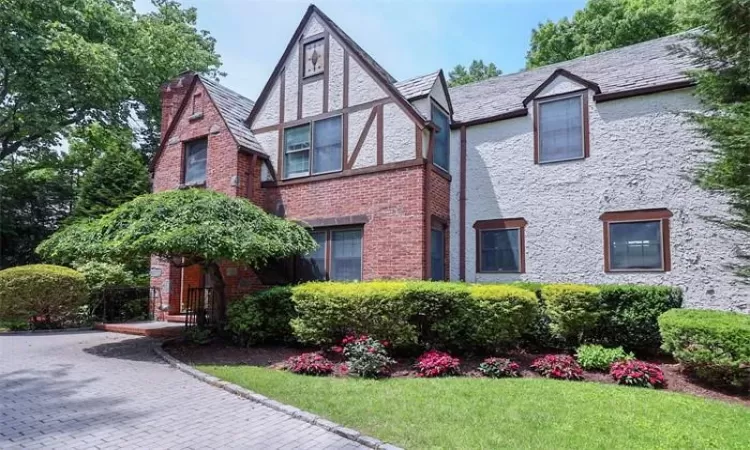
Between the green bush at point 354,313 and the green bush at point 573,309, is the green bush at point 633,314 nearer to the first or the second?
the green bush at point 573,309

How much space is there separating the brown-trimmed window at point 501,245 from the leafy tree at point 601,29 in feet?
50.6

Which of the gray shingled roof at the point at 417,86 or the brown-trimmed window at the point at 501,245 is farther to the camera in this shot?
the brown-trimmed window at the point at 501,245

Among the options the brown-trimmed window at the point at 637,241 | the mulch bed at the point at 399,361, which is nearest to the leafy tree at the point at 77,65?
the mulch bed at the point at 399,361

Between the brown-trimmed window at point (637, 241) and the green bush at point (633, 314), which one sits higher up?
the brown-trimmed window at point (637, 241)

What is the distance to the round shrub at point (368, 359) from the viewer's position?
733cm

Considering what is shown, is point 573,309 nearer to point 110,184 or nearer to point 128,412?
point 128,412

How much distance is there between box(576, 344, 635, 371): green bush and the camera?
7.71 m

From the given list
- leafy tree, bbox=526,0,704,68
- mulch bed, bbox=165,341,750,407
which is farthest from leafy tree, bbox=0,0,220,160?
leafy tree, bbox=526,0,704,68

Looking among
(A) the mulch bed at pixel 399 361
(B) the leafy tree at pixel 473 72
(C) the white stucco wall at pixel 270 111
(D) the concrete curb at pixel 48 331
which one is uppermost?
(B) the leafy tree at pixel 473 72

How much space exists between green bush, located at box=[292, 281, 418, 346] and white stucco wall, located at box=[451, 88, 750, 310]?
419 cm

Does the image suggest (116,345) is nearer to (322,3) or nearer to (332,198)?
(332,198)

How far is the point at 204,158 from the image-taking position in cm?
1364

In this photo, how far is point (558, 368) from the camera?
7500 millimetres

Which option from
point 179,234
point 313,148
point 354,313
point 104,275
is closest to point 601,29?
point 313,148
